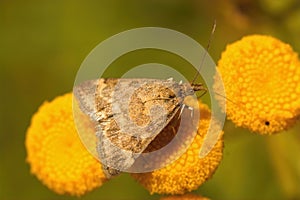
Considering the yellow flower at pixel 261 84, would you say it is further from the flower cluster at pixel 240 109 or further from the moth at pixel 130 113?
the moth at pixel 130 113

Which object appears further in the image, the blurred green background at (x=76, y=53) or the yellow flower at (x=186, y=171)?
the blurred green background at (x=76, y=53)

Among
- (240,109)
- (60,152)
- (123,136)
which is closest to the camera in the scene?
(123,136)

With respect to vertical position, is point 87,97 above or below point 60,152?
above

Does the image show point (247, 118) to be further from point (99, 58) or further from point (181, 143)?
point (99, 58)

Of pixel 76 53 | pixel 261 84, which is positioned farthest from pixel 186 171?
pixel 76 53

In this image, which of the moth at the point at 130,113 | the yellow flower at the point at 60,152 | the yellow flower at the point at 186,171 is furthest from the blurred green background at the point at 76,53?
the moth at the point at 130,113

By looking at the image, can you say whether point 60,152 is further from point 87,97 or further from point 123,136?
point 123,136

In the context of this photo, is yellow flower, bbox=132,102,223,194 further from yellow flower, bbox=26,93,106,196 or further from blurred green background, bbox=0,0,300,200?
blurred green background, bbox=0,0,300,200
